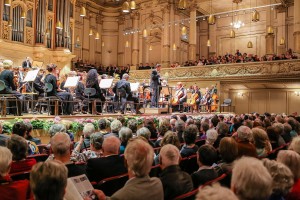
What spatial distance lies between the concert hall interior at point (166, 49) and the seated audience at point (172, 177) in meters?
6.80

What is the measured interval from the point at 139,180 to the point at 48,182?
2.47 ft

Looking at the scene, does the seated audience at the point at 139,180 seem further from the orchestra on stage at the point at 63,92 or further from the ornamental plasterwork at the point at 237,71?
the ornamental plasterwork at the point at 237,71

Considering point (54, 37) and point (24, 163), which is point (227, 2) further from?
point (24, 163)

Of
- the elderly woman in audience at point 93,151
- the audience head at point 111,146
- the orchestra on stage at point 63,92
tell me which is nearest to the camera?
the audience head at point 111,146

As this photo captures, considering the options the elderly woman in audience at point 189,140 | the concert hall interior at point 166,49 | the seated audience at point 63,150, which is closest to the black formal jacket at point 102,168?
the seated audience at point 63,150

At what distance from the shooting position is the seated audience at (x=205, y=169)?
3.20m

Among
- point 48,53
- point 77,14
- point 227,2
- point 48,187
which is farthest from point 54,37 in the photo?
point 48,187

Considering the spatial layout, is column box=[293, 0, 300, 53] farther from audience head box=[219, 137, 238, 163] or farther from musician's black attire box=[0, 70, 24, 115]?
audience head box=[219, 137, 238, 163]

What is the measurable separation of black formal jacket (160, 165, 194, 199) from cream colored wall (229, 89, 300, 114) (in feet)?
61.9

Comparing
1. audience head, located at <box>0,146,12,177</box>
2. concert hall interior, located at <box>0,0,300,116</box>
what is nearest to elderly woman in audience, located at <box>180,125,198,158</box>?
audience head, located at <box>0,146,12,177</box>

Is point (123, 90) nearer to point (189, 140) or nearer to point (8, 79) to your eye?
point (8, 79)

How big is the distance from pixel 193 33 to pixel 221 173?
19801 millimetres

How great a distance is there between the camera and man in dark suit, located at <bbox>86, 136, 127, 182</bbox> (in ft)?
11.1

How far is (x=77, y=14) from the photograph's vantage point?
23.4 meters
